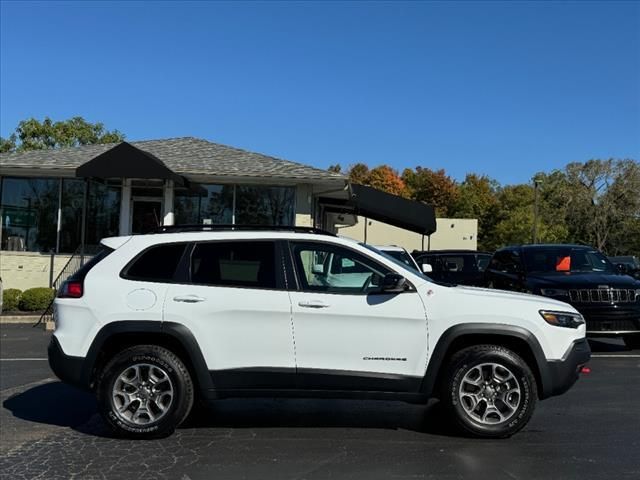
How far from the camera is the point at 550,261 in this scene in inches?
450

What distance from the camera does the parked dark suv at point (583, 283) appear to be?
9.93m

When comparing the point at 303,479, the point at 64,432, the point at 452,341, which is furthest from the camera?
the point at 64,432

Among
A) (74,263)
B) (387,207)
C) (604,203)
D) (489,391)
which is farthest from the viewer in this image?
(604,203)

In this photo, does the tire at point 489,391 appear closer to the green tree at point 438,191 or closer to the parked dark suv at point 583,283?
the parked dark suv at point 583,283

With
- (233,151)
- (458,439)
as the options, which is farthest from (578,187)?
(458,439)

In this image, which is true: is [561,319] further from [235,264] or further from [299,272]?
[235,264]

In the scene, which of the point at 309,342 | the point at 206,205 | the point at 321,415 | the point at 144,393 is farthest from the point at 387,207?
the point at 144,393

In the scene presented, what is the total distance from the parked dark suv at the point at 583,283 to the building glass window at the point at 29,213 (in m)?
12.2

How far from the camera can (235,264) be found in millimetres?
5707

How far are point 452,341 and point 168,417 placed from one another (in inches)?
98.6

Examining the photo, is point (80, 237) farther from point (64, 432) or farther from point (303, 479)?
point (303, 479)

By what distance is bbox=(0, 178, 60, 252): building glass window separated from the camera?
57.9ft

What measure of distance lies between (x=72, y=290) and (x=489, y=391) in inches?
147

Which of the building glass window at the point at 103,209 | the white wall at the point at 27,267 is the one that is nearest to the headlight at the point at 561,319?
the building glass window at the point at 103,209
